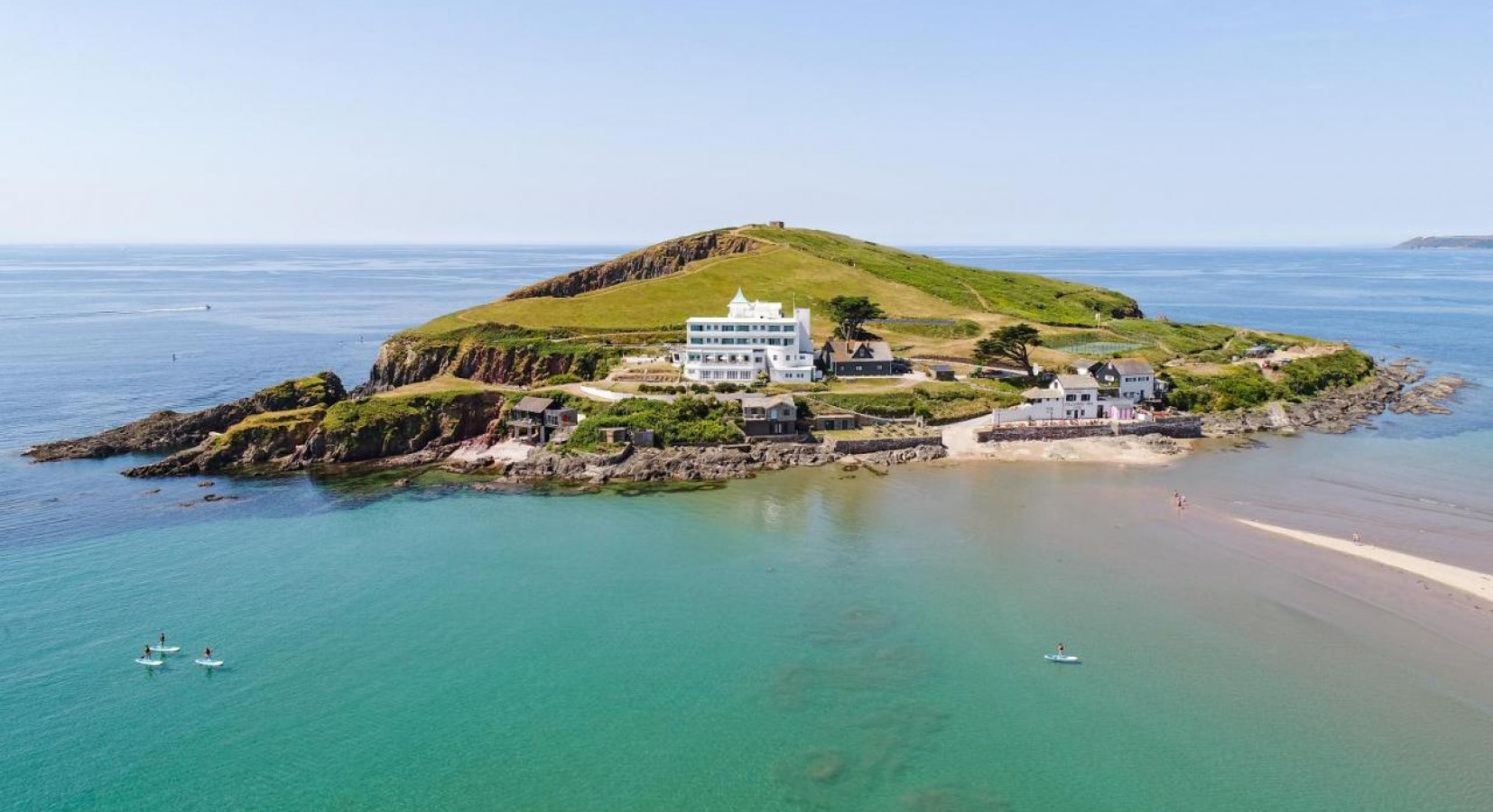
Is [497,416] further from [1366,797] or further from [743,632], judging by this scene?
[1366,797]

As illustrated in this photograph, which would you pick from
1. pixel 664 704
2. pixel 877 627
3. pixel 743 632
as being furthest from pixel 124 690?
pixel 877 627

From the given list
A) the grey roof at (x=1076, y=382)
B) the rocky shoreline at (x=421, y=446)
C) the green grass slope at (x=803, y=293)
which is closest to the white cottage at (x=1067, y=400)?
the grey roof at (x=1076, y=382)

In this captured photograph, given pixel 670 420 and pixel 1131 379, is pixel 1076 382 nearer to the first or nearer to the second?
pixel 1131 379

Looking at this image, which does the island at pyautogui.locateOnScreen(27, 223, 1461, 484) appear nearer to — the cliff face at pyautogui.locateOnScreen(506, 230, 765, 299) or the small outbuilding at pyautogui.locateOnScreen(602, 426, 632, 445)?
the small outbuilding at pyautogui.locateOnScreen(602, 426, 632, 445)

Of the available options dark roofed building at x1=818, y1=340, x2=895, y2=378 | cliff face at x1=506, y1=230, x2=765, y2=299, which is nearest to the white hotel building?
dark roofed building at x1=818, y1=340, x2=895, y2=378

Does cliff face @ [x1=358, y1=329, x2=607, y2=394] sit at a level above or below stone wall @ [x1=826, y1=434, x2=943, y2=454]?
above
